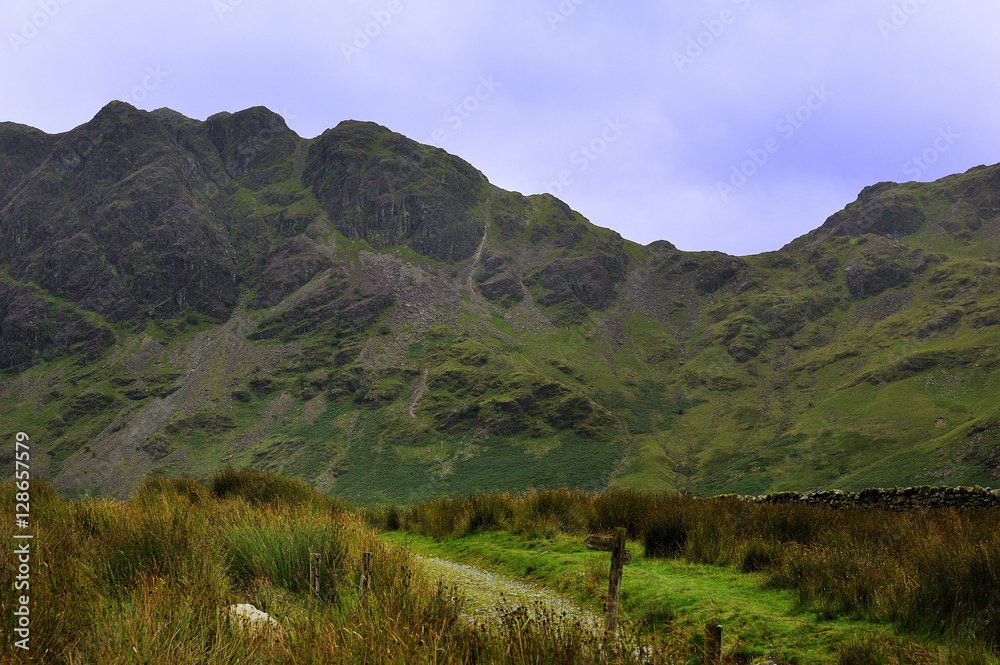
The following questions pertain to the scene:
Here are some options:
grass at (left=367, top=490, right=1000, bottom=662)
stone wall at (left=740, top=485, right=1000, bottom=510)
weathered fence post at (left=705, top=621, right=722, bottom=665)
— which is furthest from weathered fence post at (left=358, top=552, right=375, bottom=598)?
stone wall at (left=740, top=485, right=1000, bottom=510)

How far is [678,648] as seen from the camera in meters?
4.31

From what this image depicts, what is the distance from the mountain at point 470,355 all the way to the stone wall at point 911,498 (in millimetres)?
62103

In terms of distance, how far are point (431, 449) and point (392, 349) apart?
1668 inches

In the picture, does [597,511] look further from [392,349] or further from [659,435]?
[392,349]

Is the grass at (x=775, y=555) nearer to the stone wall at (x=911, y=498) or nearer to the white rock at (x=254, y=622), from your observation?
the stone wall at (x=911, y=498)

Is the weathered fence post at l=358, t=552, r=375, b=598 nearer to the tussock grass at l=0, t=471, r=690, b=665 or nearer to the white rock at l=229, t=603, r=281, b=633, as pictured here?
the tussock grass at l=0, t=471, r=690, b=665

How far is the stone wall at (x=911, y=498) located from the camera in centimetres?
1245

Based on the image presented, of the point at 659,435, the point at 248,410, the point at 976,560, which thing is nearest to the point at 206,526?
the point at 976,560

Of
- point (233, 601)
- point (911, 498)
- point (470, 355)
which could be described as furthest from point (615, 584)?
point (470, 355)

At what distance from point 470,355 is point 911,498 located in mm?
132624

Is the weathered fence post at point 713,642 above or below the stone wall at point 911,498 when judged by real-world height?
above

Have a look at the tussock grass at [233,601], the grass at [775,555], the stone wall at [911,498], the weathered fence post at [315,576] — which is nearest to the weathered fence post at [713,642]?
the tussock grass at [233,601]

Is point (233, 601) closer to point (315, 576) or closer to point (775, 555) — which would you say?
point (315, 576)

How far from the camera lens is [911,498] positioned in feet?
44.4
